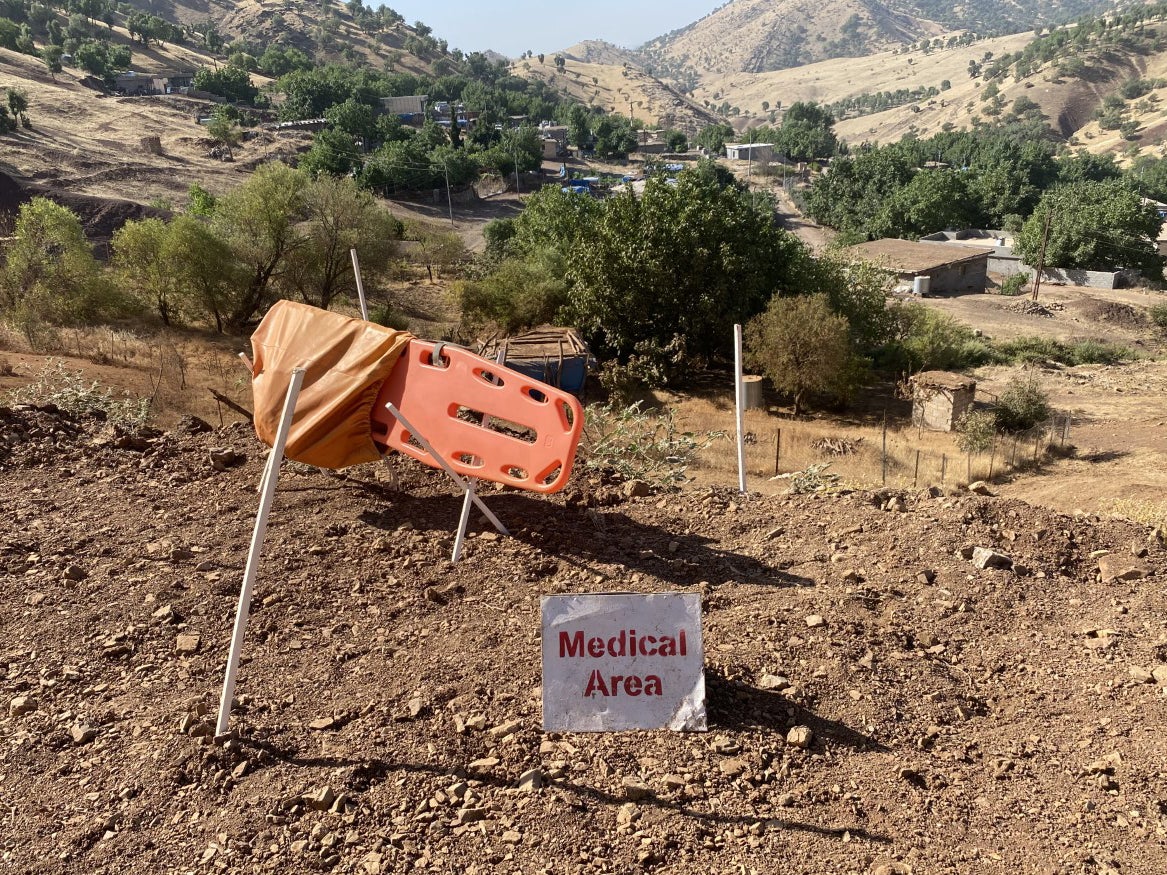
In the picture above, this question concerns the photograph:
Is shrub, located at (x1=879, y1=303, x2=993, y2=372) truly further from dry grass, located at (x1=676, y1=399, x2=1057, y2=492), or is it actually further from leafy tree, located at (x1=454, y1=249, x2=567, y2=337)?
leafy tree, located at (x1=454, y1=249, x2=567, y2=337)

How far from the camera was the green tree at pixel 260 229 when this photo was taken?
23.9 metres

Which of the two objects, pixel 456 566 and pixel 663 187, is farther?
pixel 663 187

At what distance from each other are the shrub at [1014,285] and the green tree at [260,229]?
3770 centimetres

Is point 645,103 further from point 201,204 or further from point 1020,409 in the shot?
point 1020,409

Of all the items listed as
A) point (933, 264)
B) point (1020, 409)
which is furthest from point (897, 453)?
point (933, 264)

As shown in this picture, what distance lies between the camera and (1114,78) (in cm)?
14275

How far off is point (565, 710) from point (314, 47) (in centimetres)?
16628

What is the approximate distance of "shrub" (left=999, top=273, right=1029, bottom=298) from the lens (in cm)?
4553

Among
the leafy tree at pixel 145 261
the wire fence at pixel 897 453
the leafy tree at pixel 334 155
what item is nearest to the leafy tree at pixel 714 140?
the leafy tree at pixel 334 155

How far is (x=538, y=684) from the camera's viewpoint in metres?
5.26

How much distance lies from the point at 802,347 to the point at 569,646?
17795 millimetres

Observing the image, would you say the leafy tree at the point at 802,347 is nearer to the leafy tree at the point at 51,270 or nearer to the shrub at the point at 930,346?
the shrub at the point at 930,346

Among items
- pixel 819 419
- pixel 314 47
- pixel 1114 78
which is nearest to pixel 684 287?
pixel 819 419

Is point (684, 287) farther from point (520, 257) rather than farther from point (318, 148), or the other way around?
point (318, 148)
